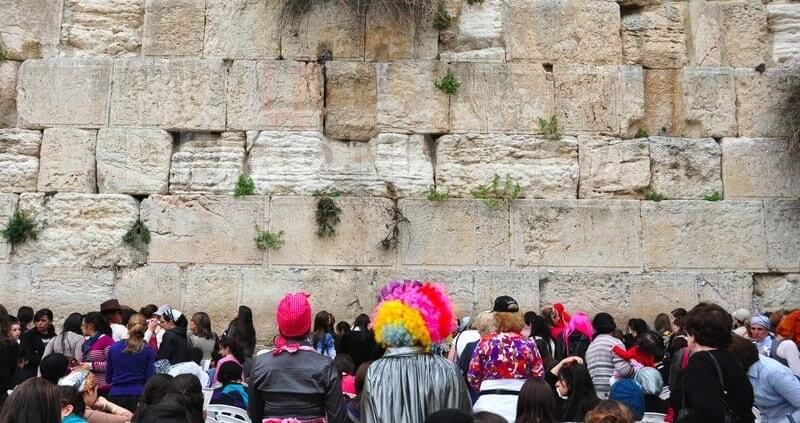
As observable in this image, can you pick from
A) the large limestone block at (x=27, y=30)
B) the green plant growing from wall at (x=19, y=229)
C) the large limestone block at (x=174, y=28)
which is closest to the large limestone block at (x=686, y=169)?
the large limestone block at (x=174, y=28)

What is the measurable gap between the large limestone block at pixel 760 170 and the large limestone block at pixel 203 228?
Result: 5662 mm

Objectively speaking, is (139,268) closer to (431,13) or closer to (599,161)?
(431,13)

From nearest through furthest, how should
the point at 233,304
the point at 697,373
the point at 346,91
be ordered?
1. the point at 697,373
2. the point at 233,304
3. the point at 346,91

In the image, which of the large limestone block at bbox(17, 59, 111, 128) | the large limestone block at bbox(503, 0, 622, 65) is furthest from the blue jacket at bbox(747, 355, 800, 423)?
the large limestone block at bbox(17, 59, 111, 128)

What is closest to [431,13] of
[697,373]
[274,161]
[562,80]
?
[562,80]

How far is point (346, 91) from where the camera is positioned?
1008 centimetres

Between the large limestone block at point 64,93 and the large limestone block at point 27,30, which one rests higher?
the large limestone block at point 27,30

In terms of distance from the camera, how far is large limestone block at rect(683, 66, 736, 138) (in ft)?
33.2

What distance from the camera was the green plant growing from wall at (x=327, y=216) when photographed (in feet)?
31.3

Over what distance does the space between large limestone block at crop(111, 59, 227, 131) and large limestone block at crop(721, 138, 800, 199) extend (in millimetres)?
6188

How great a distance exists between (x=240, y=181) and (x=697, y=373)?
647cm

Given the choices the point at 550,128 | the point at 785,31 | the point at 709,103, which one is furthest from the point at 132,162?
the point at 785,31

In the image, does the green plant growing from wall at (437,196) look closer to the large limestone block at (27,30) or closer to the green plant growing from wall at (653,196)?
the green plant growing from wall at (653,196)

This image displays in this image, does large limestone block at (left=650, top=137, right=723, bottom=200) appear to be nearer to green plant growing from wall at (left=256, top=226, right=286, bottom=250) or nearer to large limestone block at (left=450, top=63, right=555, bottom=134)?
large limestone block at (left=450, top=63, right=555, bottom=134)
